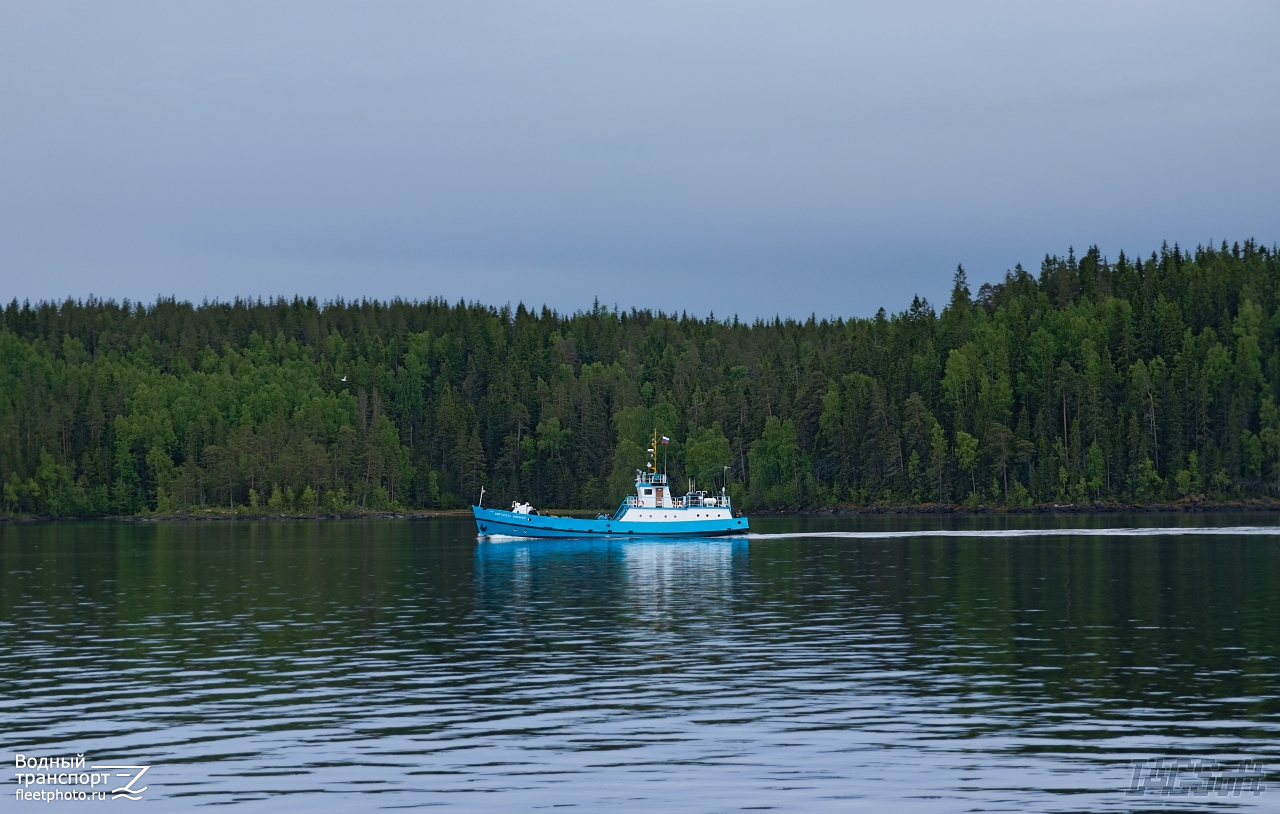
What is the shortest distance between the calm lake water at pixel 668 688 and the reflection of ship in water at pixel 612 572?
2.43 ft

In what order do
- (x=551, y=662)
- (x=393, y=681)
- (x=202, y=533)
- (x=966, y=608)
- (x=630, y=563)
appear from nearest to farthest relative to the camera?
(x=393, y=681) < (x=551, y=662) < (x=966, y=608) < (x=630, y=563) < (x=202, y=533)

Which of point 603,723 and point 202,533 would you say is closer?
point 603,723

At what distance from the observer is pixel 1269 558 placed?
295 ft

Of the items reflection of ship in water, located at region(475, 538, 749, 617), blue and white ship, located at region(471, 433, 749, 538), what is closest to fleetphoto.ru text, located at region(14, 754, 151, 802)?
reflection of ship in water, located at region(475, 538, 749, 617)

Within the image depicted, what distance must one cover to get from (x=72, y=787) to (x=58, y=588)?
57.5 meters

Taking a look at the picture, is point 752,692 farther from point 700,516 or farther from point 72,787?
point 700,516

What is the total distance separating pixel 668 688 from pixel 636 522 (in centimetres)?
9265

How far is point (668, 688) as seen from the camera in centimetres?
4028

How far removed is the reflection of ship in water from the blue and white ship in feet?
3.77

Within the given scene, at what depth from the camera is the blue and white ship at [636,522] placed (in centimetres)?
13288

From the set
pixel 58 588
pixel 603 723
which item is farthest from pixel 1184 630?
pixel 58 588

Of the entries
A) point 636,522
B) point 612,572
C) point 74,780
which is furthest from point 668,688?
point 636,522

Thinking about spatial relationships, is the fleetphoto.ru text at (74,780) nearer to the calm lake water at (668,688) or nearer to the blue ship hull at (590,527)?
the calm lake water at (668,688)

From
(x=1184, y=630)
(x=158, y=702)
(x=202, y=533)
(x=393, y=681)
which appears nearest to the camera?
(x=158, y=702)
